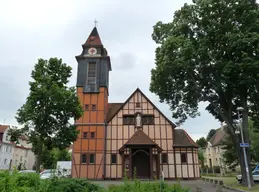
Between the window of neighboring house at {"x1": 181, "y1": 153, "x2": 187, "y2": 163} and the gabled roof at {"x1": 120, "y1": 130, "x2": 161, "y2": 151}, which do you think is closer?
the gabled roof at {"x1": 120, "y1": 130, "x2": 161, "y2": 151}

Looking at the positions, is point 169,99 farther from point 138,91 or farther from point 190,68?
point 138,91

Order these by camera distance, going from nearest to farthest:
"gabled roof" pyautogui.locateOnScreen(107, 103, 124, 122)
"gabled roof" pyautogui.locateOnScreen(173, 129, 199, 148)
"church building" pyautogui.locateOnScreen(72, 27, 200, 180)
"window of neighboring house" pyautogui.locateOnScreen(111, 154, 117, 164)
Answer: "church building" pyautogui.locateOnScreen(72, 27, 200, 180)
"window of neighboring house" pyautogui.locateOnScreen(111, 154, 117, 164)
"gabled roof" pyautogui.locateOnScreen(173, 129, 199, 148)
"gabled roof" pyautogui.locateOnScreen(107, 103, 124, 122)

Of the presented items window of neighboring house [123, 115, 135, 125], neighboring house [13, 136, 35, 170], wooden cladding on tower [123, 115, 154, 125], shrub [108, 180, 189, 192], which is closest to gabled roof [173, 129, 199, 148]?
wooden cladding on tower [123, 115, 154, 125]

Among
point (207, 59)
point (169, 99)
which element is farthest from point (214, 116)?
point (207, 59)

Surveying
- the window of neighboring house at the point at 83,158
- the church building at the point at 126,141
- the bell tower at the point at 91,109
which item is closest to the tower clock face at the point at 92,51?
the bell tower at the point at 91,109

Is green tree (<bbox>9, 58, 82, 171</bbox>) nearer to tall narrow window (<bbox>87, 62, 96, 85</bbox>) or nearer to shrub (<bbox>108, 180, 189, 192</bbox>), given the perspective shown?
shrub (<bbox>108, 180, 189, 192</bbox>)

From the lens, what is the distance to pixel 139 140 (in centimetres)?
2680

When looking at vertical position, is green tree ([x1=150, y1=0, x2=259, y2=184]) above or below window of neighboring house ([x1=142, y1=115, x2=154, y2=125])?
above

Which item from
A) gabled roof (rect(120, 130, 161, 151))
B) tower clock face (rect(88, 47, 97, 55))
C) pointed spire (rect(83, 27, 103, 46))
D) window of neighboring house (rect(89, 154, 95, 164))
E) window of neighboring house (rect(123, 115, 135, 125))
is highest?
pointed spire (rect(83, 27, 103, 46))

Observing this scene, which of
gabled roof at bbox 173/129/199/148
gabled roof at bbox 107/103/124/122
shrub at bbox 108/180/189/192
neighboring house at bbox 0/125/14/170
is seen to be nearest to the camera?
shrub at bbox 108/180/189/192

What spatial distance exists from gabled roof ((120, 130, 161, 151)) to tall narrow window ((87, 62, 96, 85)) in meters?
9.38

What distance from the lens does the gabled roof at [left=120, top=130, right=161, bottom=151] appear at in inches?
1030

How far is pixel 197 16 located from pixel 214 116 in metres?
9.78

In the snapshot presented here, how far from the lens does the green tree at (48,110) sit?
54.2ft
